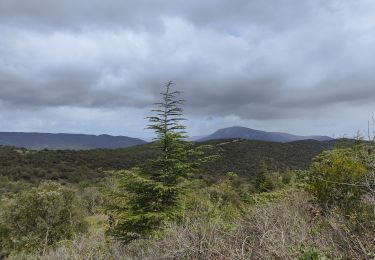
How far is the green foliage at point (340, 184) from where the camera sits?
7961mm

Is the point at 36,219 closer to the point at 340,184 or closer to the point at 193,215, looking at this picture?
the point at 193,215

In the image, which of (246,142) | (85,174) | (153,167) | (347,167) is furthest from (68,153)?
(347,167)

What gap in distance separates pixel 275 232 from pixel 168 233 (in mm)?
1699

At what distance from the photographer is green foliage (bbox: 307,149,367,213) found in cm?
796

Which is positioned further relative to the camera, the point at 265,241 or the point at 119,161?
the point at 119,161

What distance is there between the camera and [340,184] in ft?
27.9

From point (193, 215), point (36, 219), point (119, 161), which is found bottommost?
point (36, 219)

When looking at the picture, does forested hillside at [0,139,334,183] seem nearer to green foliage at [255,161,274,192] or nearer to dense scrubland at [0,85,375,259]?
green foliage at [255,161,274,192]

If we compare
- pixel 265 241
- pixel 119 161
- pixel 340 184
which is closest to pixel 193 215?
pixel 265 241

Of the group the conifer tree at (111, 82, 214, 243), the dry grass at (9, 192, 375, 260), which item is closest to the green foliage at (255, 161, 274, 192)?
the conifer tree at (111, 82, 214, 243)

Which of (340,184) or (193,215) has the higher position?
(340,184)

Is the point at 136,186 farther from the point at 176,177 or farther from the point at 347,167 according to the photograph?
the point at 347,167

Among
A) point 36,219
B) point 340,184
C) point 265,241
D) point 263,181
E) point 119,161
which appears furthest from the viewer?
point 119,161

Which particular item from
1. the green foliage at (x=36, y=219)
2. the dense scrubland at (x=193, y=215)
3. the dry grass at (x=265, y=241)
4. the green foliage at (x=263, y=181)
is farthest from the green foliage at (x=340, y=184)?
the green foliage at (x=263, y=181)
